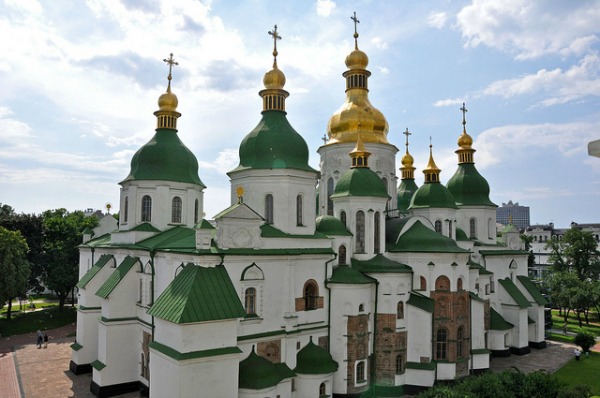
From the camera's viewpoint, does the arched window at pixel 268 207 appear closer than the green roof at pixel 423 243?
Yes

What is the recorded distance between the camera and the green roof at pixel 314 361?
61.1 ft

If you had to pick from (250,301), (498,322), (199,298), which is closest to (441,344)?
(498,322)

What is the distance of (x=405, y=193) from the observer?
1296 inches

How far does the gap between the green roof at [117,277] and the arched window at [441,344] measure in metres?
15.8

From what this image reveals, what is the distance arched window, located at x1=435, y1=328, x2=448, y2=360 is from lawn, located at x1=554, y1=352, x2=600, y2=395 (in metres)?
7.20

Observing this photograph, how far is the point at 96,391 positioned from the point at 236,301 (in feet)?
33.0

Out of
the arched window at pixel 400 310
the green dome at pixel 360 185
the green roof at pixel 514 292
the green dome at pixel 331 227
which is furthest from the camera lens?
the green roof at pixel 514 292

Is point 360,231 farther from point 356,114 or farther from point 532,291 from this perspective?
point 532,291

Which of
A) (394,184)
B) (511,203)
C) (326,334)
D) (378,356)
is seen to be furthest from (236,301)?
(511,203)

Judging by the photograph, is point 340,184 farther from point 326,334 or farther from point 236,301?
point 236,301

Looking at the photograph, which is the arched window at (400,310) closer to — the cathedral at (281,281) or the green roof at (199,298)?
the cathedral at (281,281)

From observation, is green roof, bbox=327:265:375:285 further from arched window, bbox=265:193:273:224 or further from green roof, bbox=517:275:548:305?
green roof, bbox=517:275:548:305

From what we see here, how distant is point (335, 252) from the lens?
21.3 m

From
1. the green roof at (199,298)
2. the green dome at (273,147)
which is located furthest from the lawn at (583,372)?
the green roof at (199,298)
